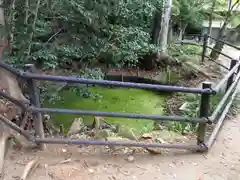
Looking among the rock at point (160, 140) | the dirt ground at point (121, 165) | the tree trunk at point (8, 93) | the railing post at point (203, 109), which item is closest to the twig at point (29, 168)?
the dirt ground at point (121, 165)

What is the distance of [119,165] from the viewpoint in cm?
266

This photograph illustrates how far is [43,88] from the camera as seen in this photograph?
16.5 ft

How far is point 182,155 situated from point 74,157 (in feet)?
3.32

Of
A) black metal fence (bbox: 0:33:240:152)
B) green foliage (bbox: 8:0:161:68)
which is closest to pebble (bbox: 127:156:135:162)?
black metal fence (bbox: 0:33:240:152)

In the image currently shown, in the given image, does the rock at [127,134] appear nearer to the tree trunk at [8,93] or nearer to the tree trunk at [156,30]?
the tree trunk at [8,93]

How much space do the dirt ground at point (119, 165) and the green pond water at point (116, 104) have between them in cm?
263

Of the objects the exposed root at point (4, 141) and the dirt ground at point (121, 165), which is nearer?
the dirt ground at point (121, 165)

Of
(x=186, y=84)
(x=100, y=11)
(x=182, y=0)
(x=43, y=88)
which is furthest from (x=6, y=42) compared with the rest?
(x=182, y=0)

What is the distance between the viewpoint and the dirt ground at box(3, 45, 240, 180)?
2496 mm

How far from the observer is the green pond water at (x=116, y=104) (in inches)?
232

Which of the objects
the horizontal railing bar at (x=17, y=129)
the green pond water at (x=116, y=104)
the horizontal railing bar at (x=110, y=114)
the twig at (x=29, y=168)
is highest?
the horizontal railing bar at (x=110, y=114)

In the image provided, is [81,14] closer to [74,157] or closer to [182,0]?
[74,157]

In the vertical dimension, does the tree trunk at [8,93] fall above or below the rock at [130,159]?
above

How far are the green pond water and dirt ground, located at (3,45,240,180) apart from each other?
2634mm
